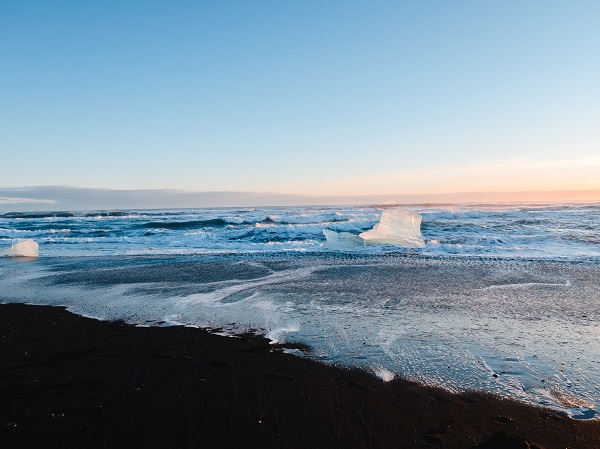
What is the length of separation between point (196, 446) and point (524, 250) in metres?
14.6

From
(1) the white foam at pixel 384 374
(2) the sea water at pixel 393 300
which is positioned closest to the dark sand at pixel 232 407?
(1) the white foam at pixel 384 374

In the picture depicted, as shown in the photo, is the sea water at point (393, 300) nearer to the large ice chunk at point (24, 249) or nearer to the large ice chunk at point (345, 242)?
the large ice chunk at point (345, 242)

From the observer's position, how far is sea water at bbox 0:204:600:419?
4.20 metres

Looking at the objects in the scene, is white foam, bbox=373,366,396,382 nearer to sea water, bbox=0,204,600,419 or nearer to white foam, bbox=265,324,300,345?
sea water, bbox=0,204,600,419

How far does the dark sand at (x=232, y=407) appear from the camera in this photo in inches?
116

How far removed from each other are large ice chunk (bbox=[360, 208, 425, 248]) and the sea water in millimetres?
567

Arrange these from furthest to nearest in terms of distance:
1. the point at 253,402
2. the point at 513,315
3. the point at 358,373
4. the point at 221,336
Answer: the point at 513,315 → the point at 221,336 → the point at 358,373 → the point at 253,402

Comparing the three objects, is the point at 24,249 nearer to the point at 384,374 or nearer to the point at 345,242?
the point at 345,242

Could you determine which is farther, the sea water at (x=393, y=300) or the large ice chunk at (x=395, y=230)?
the large ice chunk at (x=395, y=230)

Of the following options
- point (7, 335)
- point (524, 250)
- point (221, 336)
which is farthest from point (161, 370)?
point (524, 250)

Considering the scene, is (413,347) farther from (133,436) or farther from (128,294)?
(128,294)

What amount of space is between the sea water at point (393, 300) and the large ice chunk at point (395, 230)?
57cm

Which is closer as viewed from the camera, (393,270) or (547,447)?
(547,447)

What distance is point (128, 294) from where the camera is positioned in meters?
8.09
